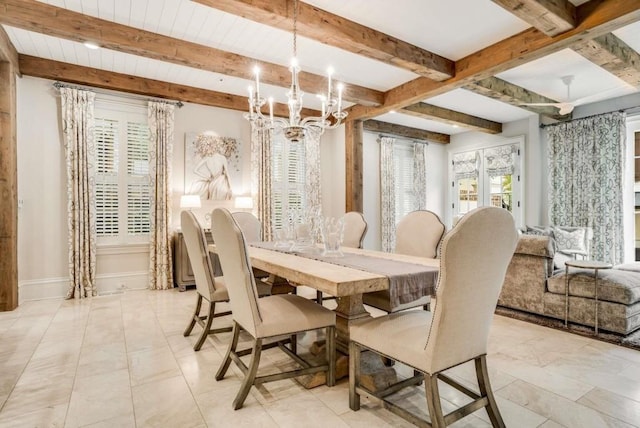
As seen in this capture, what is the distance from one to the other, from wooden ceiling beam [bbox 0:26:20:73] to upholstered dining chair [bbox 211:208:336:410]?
3245 mm

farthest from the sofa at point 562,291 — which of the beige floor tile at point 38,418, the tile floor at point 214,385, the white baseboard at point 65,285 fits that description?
the white baseboard at point 65,285

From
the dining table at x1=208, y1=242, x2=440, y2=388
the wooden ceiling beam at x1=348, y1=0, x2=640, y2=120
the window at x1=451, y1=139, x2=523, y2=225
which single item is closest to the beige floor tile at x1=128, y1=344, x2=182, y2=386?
the dining table at x1=208, y1=242, x2=440, y2=388

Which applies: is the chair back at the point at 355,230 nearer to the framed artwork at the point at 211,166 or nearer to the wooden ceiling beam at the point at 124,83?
the framed artwork at the point at 211,166

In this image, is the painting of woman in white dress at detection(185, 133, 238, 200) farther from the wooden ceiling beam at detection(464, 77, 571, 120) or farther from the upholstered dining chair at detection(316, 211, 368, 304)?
Result: the wooden ceiling beam at detection(464, 77, 571, 120)

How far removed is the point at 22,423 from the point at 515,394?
8.53 feet

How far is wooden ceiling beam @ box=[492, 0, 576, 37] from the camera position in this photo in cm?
248

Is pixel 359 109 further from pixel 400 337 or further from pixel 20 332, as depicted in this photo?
pixel 20 332

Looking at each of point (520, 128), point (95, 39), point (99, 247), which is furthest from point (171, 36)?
point (520, 128)

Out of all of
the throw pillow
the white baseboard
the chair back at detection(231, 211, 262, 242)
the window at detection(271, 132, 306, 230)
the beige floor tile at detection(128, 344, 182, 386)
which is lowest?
the beige floor tile at detection(128, 344, 182, 386)

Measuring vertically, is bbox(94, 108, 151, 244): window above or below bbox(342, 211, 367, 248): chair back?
above

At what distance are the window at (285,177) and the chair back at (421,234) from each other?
9.34 feet

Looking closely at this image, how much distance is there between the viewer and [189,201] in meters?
4.56

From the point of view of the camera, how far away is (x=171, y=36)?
134 inches

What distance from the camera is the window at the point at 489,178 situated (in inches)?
255
